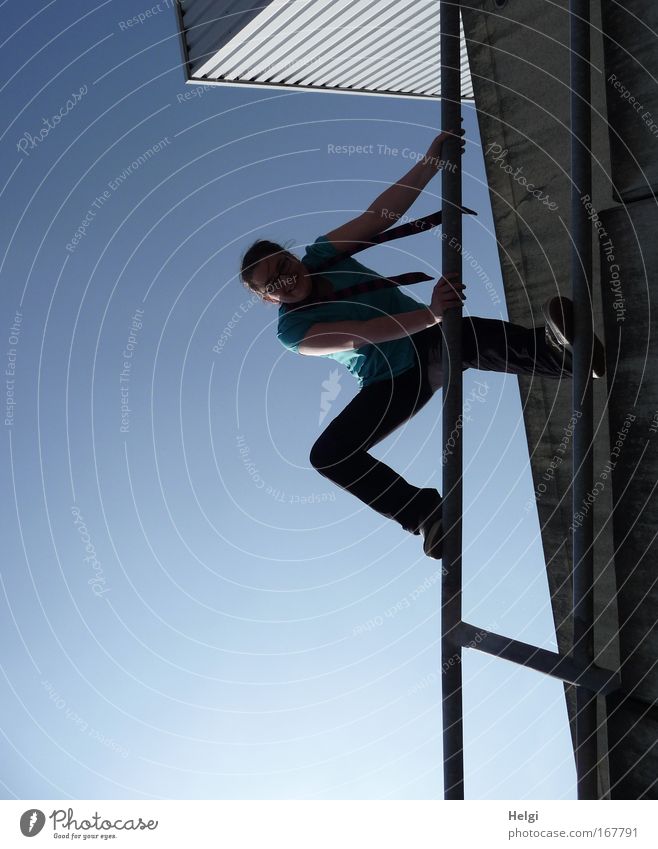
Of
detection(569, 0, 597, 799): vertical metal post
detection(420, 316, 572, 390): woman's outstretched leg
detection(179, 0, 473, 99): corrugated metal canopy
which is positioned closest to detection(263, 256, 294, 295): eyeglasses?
detection(420, 316, 572, 390): woman's outstretched leg

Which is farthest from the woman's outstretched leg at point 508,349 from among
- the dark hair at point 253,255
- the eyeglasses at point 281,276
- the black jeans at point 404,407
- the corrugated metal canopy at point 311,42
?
the corrugated metal canopy at point 311,42

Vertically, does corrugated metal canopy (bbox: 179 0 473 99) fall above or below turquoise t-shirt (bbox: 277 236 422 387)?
above

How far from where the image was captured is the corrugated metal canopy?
20.4ft

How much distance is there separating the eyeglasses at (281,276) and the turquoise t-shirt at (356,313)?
5.5 inches

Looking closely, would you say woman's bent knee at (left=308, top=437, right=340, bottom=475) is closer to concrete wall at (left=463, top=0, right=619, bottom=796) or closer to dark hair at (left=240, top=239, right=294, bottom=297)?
dark hair at (left=240, top=239, right=294, bottom=297)

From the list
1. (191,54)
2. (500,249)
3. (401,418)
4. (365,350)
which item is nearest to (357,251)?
(365,350)

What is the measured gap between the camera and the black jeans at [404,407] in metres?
3.53

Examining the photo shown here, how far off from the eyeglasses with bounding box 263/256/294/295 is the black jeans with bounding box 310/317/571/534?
677 mm

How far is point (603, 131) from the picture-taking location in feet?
12.3

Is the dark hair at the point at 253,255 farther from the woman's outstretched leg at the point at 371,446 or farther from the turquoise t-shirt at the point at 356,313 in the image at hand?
the woman's outstretched leg at the point at 371,446

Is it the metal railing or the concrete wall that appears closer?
the metal railing

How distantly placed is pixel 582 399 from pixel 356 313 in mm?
1266

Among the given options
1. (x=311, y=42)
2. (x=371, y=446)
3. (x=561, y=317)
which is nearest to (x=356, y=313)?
(x=371, y=446)

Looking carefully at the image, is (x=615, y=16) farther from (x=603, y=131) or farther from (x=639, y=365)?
(x=639, y=365)
